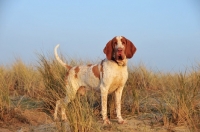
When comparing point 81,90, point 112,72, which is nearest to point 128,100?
point 81,90

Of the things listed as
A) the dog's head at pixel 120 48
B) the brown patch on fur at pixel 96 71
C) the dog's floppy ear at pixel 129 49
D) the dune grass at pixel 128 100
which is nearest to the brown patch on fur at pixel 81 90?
the dune grass at pixel 128 100

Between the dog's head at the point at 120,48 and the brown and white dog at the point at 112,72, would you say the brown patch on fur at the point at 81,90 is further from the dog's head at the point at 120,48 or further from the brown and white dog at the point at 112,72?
the dog's head at the point at 120,48

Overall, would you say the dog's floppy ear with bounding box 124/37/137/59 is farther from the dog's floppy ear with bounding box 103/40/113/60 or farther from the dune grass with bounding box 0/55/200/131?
the dune grass with bounding box 0/55/200/131

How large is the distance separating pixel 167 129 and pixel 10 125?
266 centimetres

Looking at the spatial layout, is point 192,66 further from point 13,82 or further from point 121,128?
point 13,82

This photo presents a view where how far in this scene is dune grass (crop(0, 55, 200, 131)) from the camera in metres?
4.25

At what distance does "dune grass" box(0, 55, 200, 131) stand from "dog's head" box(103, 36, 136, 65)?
0.75 m

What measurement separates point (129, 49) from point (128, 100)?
1.50m

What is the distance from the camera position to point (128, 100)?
Result: 22.0 ft

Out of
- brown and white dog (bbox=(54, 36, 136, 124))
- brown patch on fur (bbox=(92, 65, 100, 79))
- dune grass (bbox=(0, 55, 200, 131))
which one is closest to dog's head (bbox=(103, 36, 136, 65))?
brown and white dog (bbox=(54, 36, 136, 124))

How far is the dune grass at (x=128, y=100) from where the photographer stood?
4.25 metres

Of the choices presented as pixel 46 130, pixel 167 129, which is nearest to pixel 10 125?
pixel 46 130

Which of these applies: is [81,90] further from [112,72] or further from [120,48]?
[120,48]

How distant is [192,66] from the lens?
235 inches
